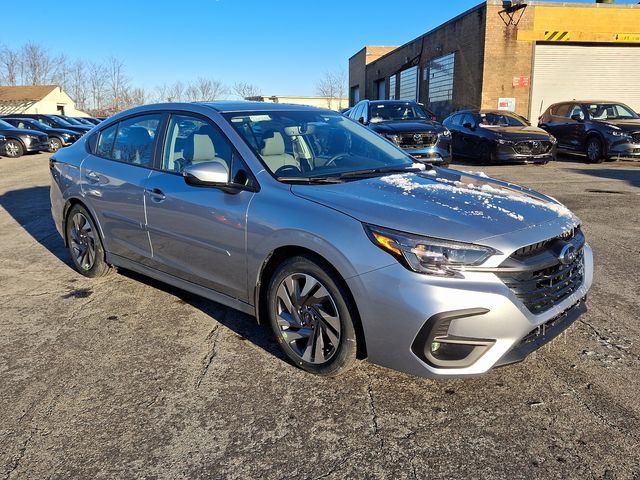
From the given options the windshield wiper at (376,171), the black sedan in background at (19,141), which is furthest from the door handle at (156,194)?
the black sedan in background at (19,141)

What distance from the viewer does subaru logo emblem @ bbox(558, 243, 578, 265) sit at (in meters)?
2.89

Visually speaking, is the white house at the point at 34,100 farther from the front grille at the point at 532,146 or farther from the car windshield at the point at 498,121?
the front grille at the point at 532,146

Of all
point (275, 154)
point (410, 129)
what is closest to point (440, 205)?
point (275, 154)

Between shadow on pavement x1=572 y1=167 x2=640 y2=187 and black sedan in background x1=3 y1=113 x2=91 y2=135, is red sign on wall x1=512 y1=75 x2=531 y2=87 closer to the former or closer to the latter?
shadow on pavement x1=572 y1=167 x2=640 y2=187

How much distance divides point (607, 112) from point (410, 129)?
7900mm

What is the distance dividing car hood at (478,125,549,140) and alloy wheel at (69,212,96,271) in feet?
37.0

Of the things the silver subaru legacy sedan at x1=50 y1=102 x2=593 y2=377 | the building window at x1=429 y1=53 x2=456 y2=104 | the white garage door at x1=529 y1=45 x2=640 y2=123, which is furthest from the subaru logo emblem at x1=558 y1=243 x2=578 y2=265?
the building window at x1=429 y1=53 x2=456 y2=104

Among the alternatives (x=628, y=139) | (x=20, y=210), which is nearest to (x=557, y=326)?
(x=20, y=210)

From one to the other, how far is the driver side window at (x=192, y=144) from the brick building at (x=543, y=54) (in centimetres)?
2089

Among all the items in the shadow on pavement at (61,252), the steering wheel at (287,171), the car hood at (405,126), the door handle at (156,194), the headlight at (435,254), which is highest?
the car hood at (405,126)

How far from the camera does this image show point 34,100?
189 feet

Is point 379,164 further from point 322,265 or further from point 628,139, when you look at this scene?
point 628,139

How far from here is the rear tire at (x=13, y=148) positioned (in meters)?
A: 20.0

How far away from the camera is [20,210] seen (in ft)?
29.3
